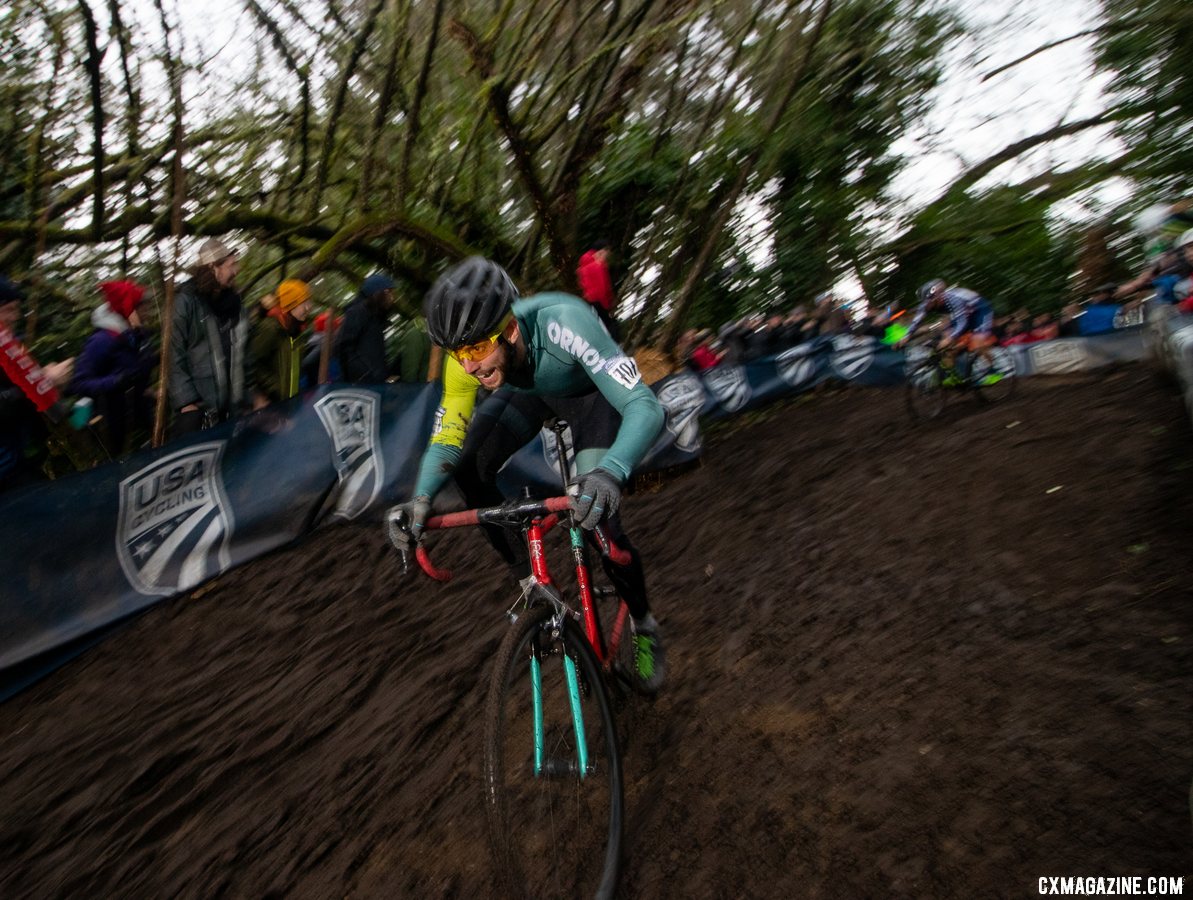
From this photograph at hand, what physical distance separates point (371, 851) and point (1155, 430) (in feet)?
19.6

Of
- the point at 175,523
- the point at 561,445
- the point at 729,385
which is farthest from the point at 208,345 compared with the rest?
the point at 729,385

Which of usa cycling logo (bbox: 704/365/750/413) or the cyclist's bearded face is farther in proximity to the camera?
usa cycling logo (bbox: 704/365/750/413)

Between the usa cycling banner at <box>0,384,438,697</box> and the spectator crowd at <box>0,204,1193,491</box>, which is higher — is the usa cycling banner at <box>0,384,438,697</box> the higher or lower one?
the lower one

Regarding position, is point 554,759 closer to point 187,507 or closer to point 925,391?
point 187,507

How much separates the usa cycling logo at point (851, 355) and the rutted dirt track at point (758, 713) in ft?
23.0

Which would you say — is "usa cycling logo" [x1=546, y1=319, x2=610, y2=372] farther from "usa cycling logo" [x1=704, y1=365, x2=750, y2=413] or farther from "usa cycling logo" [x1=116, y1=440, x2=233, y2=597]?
"usa cycling logo" [x1=704, y1=365, x2=750, y2=413]

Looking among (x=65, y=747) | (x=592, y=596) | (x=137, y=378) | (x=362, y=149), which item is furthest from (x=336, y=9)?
(x=592, y=596)

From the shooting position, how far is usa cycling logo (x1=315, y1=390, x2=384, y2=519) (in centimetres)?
698

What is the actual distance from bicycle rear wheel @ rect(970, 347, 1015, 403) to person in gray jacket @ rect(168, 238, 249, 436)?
8.90 metres

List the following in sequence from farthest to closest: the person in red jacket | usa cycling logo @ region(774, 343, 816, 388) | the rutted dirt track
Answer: usa cycling logo @ region(774, 343, 816, 388) → the person in red jacket → the rutted dirt track

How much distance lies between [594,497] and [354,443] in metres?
5.01

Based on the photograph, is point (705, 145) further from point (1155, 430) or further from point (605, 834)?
point (605, 834)

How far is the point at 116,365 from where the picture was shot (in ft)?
20.4

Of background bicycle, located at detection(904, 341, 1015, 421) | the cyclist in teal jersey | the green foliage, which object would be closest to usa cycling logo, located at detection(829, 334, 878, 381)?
background bicycle, located at detection(904, 341, 1015, 421)
